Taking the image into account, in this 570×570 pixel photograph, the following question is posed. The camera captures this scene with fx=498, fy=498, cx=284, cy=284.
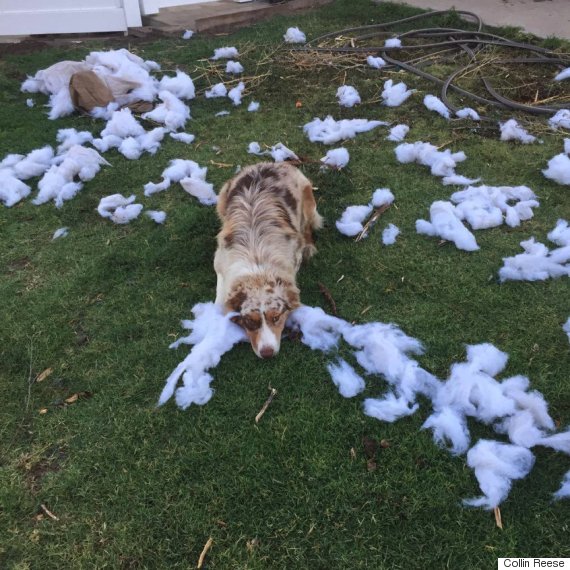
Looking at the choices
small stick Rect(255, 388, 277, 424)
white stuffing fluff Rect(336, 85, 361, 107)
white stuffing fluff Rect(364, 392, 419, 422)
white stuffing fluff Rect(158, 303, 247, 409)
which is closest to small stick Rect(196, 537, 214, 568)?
small stick Rect(255, 388, 277, 424)

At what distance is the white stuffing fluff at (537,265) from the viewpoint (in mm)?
3789

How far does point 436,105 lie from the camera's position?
6152 millimetres

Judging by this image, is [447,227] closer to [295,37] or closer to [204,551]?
[204,551]

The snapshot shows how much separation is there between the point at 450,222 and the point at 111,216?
315cm

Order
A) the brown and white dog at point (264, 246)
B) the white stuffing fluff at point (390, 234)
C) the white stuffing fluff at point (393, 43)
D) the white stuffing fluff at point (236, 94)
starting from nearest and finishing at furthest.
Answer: the brown and white dog at point (264, 246)
the white stuffing fluff at point (390, 234)
the white stuffing fluff at point (236, 94)
the white stuffing fluff at point (393, 43)

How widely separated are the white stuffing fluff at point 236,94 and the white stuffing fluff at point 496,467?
5667mm

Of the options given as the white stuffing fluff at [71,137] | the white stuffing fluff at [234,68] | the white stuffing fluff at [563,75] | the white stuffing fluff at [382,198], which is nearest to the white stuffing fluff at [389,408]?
the white stuffing fluff at [382,198]

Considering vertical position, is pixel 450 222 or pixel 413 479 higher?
pixel 450 222

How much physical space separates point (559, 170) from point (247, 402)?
149 inches

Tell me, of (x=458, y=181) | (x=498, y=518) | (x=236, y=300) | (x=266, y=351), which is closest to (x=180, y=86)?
(x=458, y=181)

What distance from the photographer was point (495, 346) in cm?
328

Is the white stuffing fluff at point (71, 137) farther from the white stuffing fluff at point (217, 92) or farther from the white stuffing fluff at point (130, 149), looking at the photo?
the white stuffing fluff at point (217, 92)

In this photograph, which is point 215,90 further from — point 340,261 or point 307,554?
point 307,554

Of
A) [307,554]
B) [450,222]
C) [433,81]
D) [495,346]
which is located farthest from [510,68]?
[307,554]
